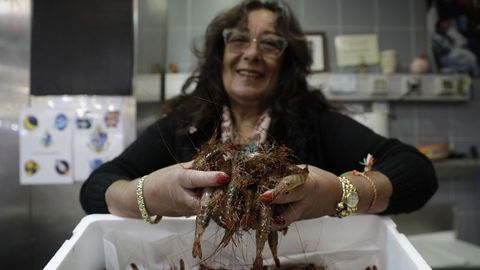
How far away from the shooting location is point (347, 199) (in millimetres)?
732

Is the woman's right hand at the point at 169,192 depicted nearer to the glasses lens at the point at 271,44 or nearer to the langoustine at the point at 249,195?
the langoustine at the point at 249,195

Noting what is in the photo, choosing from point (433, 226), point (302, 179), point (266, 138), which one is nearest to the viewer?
point (302, 179)

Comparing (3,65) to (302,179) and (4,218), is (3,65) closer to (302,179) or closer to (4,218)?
(4,218)

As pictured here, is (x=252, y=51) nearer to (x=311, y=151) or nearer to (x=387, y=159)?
(x=311, y=151)

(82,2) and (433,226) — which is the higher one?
(82,2)

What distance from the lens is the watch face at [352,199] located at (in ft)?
2.41

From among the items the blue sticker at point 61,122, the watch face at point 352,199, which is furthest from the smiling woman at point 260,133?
the blue sticker at point 61,122

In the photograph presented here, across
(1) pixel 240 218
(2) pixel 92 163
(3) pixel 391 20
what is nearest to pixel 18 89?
(2) pixel 92 163

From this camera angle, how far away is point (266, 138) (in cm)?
111

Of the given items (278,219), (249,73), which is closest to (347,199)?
(278,219)

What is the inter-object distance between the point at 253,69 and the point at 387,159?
0.58 meters

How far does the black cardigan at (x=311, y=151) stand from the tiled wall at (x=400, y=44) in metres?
1.44

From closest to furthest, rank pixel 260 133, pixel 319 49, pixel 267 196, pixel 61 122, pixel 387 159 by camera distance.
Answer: pixel 267 196
pixel 387 159
pixel 260 133
pixel 61 122
pixel 319 49

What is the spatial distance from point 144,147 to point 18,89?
3.16ft
